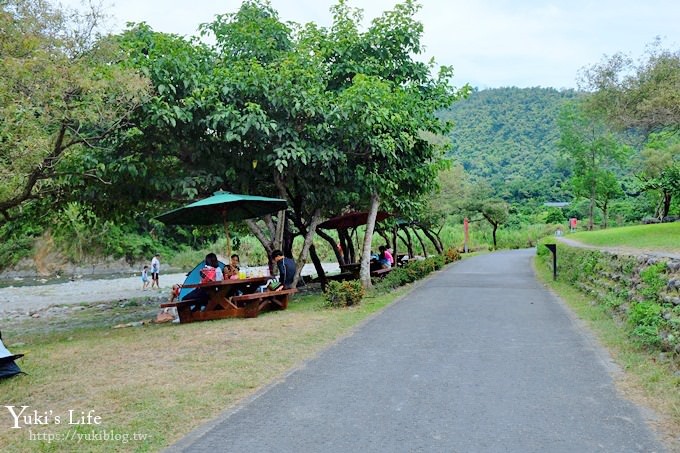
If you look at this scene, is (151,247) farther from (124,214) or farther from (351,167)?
(351,167)

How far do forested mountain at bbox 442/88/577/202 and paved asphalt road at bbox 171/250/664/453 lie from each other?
195 ft

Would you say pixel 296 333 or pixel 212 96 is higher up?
pixel 212 96

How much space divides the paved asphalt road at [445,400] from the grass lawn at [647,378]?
0.16 meters

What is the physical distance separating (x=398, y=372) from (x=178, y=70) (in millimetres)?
8046

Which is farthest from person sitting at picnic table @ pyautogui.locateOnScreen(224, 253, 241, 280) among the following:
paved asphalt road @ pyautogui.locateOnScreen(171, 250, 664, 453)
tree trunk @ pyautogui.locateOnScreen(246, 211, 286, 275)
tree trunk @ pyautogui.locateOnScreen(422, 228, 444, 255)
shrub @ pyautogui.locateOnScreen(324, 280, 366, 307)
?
tree trunk @ pyautogui.locateOnScreen(422, 228, 444, 255)

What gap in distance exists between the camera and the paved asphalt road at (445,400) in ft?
14.4

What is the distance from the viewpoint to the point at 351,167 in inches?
580

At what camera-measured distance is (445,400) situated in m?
5.40

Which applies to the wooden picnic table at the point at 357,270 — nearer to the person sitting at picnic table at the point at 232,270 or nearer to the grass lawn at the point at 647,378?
the person sitting at picnic table at the point at 232,270

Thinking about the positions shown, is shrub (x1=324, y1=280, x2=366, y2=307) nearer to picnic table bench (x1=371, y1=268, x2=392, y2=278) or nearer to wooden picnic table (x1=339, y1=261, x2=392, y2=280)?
wooden picnic table (x1=339, y1=261, x2=392, y2=280)

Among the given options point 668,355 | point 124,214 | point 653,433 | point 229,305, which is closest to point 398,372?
point 653,433

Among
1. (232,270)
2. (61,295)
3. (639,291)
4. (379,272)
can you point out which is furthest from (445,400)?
(61,295)

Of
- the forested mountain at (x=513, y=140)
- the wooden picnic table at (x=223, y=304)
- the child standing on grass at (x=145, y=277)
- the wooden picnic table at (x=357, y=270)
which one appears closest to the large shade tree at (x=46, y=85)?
the wooden picnic table at (x=223, y=304)

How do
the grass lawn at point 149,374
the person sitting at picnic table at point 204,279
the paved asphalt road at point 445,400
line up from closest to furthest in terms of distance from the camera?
1. the paved asphalt road at point 445,400
2. the grass lawn at point 149,374
3. the person sitting at picnic table at point 204,279
